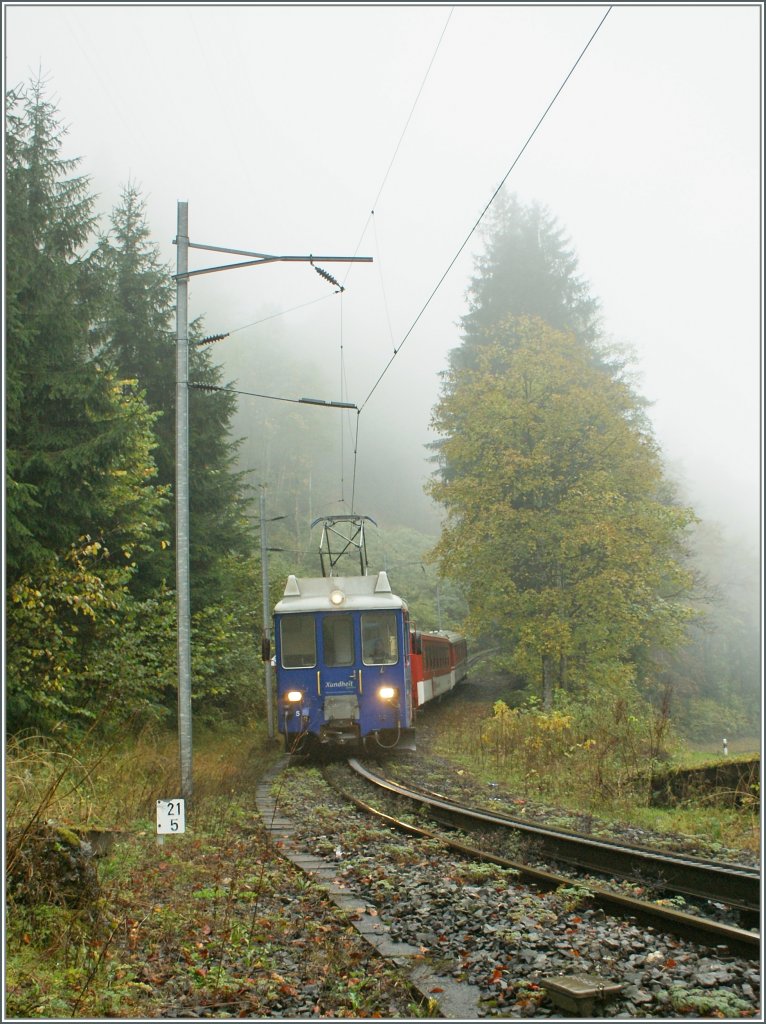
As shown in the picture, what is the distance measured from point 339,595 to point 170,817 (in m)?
8.06

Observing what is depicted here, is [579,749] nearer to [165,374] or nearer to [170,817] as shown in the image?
[170,817]

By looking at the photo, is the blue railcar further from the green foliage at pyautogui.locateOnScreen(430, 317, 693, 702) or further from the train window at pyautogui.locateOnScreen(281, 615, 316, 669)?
the green foliage at pyautogui.locateOnScreen(430, 317, 693, 702)

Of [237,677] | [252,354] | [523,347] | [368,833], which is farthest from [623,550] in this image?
[252,354]

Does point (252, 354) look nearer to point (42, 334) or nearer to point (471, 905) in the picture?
point (42, 334)

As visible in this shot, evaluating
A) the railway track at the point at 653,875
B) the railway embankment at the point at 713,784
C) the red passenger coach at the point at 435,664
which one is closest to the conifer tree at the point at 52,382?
the red passenger coach at the point at 435,664

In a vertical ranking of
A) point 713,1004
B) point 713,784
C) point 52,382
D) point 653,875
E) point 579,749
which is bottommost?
point 579,749

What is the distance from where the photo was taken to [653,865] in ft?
20.9

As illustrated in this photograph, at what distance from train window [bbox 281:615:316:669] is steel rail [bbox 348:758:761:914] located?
671 centimetres

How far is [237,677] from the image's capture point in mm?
22359

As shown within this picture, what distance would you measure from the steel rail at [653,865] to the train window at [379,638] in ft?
20.7

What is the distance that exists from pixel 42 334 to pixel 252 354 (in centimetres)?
4549

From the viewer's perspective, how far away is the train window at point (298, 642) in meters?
15.2

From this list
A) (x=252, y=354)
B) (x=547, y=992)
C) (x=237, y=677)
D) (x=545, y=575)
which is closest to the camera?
(x=547, y=992)

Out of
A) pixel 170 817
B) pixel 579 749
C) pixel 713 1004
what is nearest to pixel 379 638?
pixel 579 749
